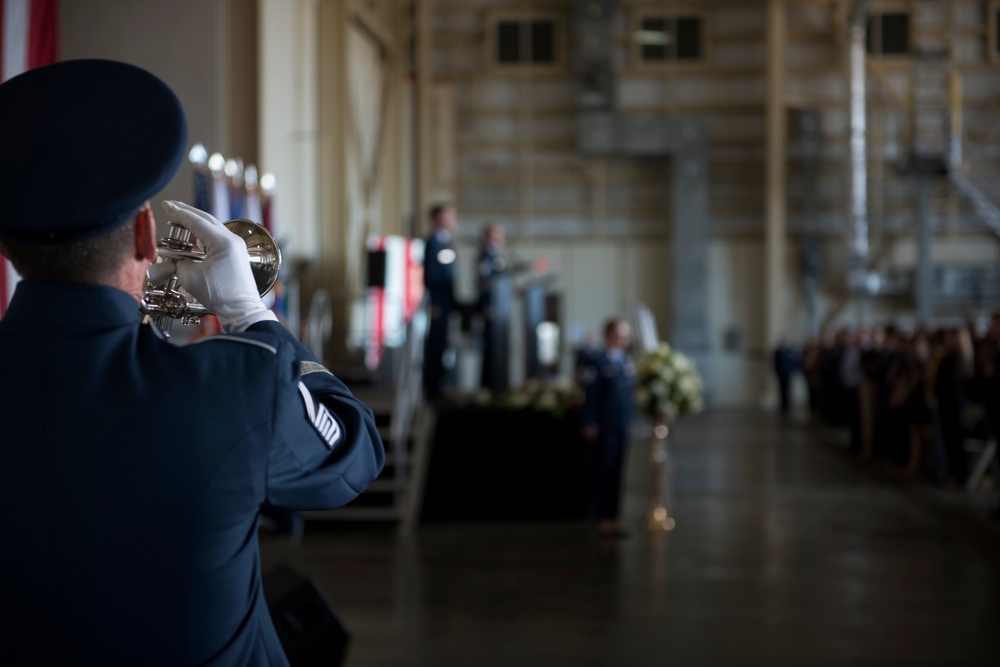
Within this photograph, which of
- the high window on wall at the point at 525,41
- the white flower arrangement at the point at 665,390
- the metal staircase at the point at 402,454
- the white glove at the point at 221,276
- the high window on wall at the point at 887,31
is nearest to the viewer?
the white glove at the point at 221,276

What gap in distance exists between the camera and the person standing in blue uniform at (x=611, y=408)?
8.56 metres

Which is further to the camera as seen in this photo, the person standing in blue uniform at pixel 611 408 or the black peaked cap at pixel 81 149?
the person standing in blue uniform at pixel 611 408

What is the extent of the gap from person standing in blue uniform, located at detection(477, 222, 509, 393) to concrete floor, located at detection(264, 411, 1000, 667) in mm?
1759

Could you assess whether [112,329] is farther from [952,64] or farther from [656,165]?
[656,165]

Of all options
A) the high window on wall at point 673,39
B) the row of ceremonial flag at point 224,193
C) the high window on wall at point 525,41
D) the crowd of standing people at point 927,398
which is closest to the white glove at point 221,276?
the row of ceremonial flag at point 224,193

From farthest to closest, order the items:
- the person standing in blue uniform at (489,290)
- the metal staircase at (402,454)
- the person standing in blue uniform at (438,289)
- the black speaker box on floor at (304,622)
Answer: the person standing in blue uniform at (489,290) → the person standing in blue uniform at (438,289) → the metal staircase at (402,454) → the black speaker box on floor at (304,622)

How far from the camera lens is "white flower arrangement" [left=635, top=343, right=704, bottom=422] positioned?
8922mm

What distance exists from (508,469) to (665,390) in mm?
1542

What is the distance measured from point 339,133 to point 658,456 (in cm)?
748

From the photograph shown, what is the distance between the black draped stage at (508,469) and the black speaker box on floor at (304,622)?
5349mm

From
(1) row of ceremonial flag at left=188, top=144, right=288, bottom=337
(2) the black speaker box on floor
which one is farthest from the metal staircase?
(2) the black speaker box on floor

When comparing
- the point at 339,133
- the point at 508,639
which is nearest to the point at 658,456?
the point at 508,639

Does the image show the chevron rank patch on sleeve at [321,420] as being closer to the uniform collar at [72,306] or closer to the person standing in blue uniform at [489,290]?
the uniform collar at [72,306]

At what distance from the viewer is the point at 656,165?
23562 millimetres
